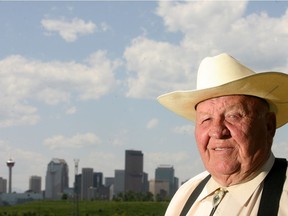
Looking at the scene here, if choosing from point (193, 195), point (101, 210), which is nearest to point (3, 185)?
point (101, 210)

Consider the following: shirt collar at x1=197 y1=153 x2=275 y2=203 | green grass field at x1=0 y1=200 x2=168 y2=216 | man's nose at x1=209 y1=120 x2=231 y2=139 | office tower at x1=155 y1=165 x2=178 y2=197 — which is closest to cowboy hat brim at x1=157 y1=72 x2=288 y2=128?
man's nose at x1=209 y1=120 x2=231 y2=139

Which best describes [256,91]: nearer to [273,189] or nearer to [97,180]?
[273,189]

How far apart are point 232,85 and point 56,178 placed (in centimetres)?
11914

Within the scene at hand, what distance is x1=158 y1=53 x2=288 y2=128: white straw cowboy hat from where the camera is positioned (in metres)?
2.87

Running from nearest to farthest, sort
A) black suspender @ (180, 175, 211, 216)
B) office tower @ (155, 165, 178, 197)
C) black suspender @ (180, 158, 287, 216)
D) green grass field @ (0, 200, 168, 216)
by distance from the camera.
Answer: black suspender @ (180, 158, 287, 216) < black suspender @ (180, 175, 211, 216) < green grass field @ (0, 200, 168, 216) < office tower @ (155, 165, 178, 197)

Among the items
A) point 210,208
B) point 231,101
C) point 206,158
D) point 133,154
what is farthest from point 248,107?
point 133,154

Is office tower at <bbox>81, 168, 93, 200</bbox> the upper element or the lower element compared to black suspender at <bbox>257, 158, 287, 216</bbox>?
upper

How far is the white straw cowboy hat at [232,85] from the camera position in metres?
2.87

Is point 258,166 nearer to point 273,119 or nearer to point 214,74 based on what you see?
point 273,119

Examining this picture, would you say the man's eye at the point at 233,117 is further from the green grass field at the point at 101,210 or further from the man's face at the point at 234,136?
the green grass field at the point at 101,210

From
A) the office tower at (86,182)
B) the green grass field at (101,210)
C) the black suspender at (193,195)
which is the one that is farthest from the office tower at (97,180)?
the black suspender at (193,195)

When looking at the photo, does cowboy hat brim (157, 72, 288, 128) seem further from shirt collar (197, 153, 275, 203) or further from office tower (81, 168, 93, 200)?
office tower (81, 168, 93, 200)

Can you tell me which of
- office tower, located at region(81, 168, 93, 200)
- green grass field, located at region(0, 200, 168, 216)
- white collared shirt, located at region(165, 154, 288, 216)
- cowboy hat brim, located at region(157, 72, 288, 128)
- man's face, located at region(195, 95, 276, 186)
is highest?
office tower, located at region(81, 168, 93, 200)

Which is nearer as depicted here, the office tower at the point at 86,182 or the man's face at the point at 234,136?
the man's face at the point at 234,136
